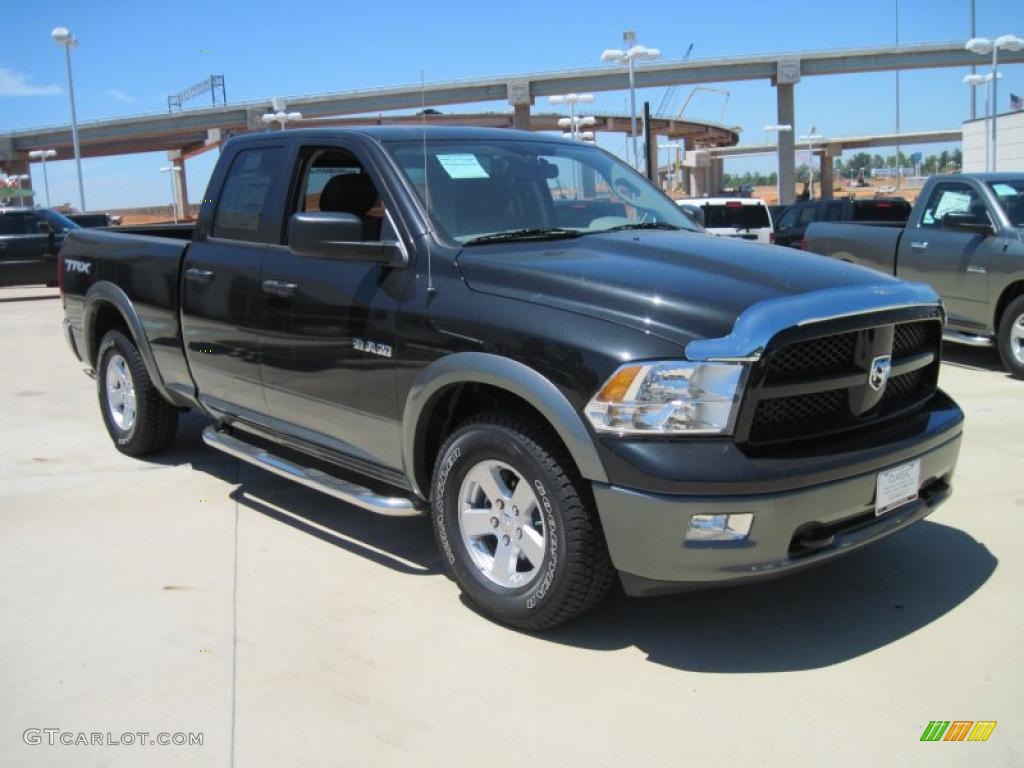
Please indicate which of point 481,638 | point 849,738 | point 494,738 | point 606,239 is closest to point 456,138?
point 606,239

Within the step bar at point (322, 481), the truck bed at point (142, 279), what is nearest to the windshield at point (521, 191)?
the step bar at point (322, 481)

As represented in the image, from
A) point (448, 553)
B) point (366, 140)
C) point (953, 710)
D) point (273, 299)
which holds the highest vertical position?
point (366, 140)

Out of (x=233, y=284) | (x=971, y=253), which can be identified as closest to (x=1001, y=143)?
(x=971, y=253)

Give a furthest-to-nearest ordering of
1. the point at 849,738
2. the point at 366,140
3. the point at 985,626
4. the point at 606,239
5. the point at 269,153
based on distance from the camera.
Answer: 1. the point at 269,153
2. the point at 366,140
3. the point at 606,239
4. the point at 985,626
5. the point at 849,738

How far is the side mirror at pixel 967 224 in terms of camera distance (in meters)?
8.88

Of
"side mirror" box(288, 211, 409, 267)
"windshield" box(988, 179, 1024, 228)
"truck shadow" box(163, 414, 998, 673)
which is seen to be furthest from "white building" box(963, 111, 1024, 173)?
"side mirror" box(288, 211, 409, 267)

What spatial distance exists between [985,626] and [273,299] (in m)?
3.43

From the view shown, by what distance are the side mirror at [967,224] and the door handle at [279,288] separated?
678 centimetres

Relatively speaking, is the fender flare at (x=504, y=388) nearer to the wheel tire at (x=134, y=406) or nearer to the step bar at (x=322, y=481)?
the step bar at (x=322, y=481)

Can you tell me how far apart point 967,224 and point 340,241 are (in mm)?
6913

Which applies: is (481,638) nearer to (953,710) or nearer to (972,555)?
(953,710)

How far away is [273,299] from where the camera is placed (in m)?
4.76

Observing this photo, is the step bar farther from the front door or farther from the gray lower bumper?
the gray lower bumper

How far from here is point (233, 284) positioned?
5074 mm
